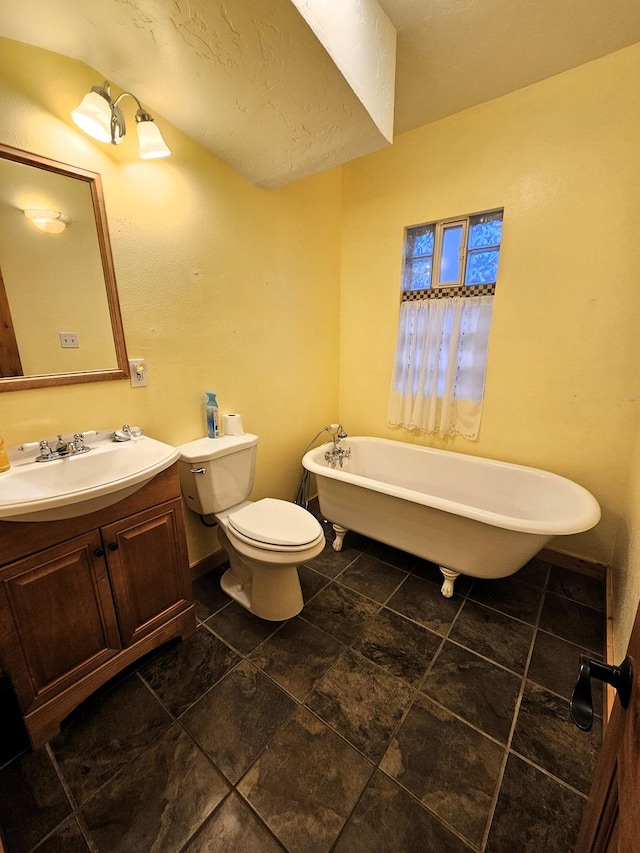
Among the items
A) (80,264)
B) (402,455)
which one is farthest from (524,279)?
(80,264)

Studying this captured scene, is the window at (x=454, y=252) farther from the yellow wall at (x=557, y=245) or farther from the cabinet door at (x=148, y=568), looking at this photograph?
the cabinet door at (x=148, y=568)

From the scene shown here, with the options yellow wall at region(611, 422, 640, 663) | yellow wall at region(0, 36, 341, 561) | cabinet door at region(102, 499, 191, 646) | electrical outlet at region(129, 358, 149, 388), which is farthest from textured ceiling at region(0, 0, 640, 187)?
yellow wall at region(611, 422, 640, 663)

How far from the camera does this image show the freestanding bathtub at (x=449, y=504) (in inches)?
62.0

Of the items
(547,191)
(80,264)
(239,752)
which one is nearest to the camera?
(239,752)

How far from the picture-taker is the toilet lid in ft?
4.99

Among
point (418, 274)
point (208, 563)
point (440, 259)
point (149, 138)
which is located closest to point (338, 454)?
point (208, 563)

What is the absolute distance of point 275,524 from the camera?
1.63m

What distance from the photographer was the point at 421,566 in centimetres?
208

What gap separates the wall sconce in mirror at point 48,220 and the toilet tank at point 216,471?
1.00 m

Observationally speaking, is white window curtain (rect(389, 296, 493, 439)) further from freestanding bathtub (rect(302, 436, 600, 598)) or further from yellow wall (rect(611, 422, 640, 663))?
yellow wall (rect(611, 422, 640, 663))

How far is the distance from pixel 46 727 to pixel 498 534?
1857mm

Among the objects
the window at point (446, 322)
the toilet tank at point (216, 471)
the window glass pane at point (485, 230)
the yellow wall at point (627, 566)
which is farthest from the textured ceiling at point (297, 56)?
the yellow wall at point (627, 566)

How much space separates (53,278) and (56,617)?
48.2 inches

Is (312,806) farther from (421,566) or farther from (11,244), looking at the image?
(11,244)
